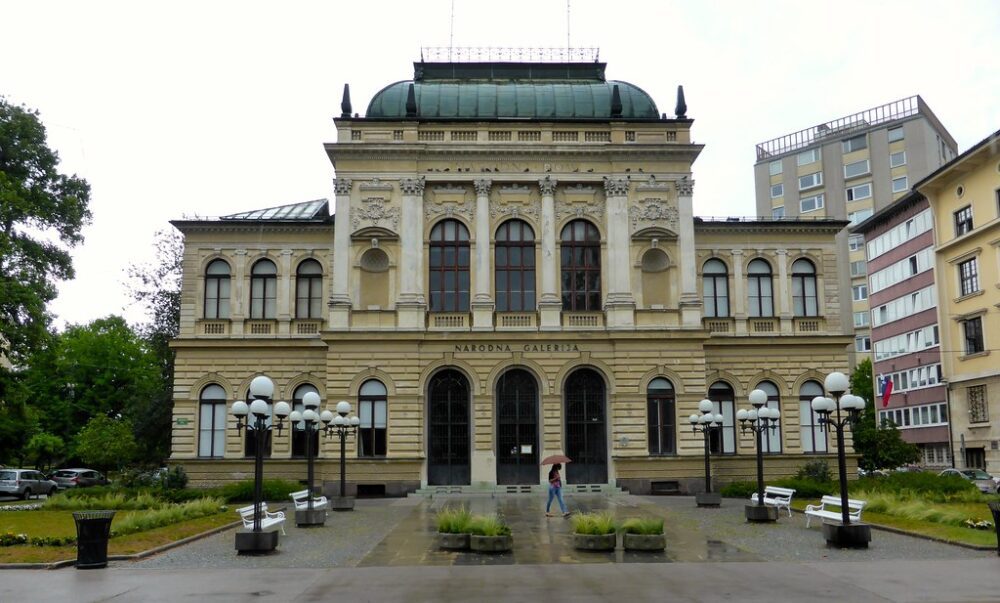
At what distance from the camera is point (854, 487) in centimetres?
3394

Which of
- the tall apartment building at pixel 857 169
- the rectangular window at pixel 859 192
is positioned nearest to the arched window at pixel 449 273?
the tall apartment building at pixel 857 169

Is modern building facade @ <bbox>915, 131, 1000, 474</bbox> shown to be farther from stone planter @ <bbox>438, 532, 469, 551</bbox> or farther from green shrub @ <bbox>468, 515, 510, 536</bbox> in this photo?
stone planter @ <bbox>438, 532, 469, 551</bbox>

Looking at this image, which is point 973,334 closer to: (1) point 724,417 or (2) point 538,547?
(1) point 724,417

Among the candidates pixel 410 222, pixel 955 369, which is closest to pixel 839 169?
pixel 955 369

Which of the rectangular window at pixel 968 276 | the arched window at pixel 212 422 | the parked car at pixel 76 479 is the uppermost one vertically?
the rectangular window at pixel 968 276

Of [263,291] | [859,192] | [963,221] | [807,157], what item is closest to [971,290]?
[963,221]

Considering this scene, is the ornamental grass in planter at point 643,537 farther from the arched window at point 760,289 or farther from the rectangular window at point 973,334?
the rectangular window at point 973,334

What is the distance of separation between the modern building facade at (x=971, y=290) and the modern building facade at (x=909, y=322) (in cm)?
588

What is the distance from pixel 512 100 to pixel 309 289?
13.7m

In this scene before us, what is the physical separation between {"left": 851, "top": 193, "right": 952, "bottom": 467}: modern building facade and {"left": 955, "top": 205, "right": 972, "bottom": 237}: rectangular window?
276 inches

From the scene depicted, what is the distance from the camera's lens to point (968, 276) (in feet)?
175

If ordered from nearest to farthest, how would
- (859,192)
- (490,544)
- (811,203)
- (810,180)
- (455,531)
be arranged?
(490,544) < (455,531) < (859,192) < (811,203) < (810,180)

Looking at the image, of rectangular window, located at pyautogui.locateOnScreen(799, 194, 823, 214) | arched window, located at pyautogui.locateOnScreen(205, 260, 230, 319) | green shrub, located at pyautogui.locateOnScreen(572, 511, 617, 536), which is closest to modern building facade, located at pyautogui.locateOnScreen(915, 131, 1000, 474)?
green shrub, located at pyautogui.locateOnScreen(572, 511, 617, 536)

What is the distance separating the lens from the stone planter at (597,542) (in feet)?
63.4
